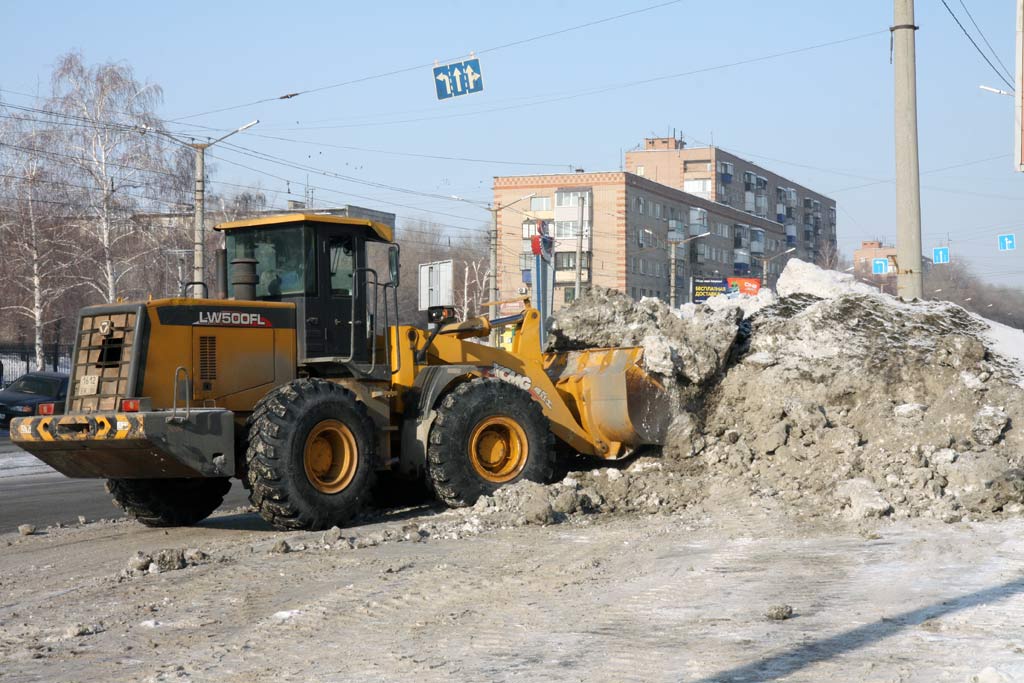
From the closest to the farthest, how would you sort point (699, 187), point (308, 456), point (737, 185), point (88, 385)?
1. point (88, 385)
2. point (308, 456)
3. point (699, 187)
4. point (737, 185)

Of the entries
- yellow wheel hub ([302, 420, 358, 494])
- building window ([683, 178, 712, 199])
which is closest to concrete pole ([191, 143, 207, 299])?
yellow wheel hub ([302, 420, 358, 494])

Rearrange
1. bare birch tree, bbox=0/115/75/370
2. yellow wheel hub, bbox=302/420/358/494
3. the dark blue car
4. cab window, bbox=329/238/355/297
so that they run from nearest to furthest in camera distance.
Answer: yellow wheel hub, bbox=302/420/358/494, cab window, bbox=329/238/355/297, the dark blue car, bare birch tree, bbox=0/115/75/370

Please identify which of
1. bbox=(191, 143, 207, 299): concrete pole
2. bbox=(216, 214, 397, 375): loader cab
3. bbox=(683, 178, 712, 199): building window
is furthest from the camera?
bbox=(683, 178, 712, 199): building window

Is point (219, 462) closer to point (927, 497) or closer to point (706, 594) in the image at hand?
point (706, 594)

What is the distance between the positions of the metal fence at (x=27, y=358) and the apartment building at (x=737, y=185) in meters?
62.9

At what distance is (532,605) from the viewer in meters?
6.75

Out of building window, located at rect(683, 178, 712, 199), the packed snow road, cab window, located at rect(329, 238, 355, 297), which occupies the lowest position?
the packed snow road

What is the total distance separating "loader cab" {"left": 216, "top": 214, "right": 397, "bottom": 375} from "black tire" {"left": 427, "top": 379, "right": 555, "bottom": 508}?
95cm

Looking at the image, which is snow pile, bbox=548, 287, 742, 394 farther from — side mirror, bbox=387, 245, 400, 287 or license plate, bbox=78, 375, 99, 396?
license plate, bbox=78, 375, 99, 396

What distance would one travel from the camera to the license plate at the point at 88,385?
30.5 ft

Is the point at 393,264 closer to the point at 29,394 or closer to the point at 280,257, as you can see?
the point at 280,257

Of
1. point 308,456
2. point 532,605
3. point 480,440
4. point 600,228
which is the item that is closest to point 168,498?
point 308,456

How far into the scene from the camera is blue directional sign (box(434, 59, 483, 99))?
2400cm

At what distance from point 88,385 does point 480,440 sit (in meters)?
3.48
